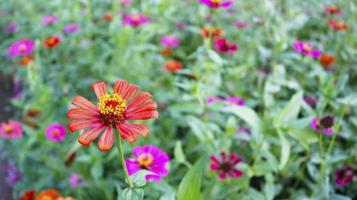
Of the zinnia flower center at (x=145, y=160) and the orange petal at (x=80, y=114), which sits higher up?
the orange petal at (x=80, y=114)

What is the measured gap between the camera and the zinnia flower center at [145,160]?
1.05 meters

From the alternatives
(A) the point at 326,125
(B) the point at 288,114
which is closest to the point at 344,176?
(A) the point at 326,125

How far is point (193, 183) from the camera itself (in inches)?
32.1

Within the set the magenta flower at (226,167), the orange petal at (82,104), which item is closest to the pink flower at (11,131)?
the magenta flower at (226,167)

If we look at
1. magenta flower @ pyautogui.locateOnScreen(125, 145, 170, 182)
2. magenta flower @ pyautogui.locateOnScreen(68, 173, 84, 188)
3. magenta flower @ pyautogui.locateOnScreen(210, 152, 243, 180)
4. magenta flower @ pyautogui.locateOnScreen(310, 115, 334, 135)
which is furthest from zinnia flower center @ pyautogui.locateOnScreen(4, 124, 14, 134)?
magenta flower @ pyautogui.locateOnScreen(310, 115, 334, 135)

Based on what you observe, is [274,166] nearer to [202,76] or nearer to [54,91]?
[202,76]

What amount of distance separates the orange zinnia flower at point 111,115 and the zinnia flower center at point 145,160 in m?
0.34

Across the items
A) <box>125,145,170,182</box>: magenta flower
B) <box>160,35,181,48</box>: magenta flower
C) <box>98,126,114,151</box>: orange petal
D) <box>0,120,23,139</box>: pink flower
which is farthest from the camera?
<box>160,35,181,48</box>: magenta flower

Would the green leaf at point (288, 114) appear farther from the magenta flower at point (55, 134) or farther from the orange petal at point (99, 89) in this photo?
the magenta flower at point (55, 134)

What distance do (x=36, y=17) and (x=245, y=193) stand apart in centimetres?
162

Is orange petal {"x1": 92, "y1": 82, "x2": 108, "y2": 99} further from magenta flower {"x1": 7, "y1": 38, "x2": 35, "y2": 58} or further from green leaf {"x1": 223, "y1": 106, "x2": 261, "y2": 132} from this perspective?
magenta flower {"x1": 7, "y1": 38, "x2": 35, "y2": 58}

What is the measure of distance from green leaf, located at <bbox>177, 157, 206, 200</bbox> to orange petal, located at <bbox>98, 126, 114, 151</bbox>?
0.67 feet

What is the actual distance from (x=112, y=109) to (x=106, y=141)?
68 millimetres

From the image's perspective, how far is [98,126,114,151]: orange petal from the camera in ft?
2.18
